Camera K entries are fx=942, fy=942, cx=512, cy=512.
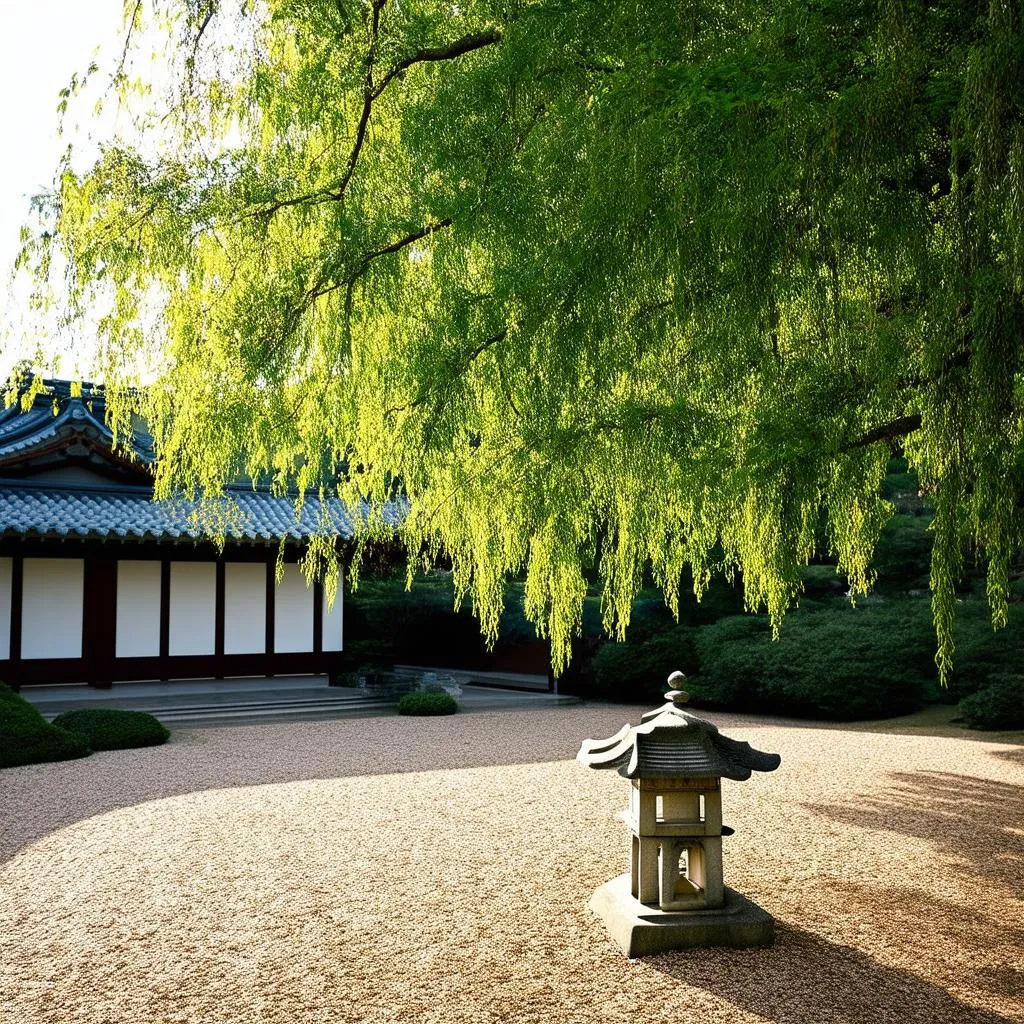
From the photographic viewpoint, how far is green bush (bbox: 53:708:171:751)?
1021cm

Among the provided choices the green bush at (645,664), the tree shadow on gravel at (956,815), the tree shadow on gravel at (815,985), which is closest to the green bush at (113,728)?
the tree shadow on gravel at (956,815)

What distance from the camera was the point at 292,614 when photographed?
15.8 m

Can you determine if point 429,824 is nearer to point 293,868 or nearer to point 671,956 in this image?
point 293,868

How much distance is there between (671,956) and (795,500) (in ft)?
7.05

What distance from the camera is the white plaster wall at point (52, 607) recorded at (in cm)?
1360

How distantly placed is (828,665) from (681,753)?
9932 mm

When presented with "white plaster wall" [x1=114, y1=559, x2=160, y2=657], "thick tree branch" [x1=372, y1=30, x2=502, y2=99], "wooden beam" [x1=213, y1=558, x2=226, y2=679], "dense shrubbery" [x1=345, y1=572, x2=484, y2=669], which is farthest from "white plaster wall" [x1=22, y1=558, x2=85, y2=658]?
"thick tree branch" [x1=372, y1=30, x2=502, y2=99]

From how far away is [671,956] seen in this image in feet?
13.9

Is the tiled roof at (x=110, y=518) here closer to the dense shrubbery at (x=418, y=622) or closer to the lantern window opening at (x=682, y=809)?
the dense shrubbery at (x=418, y=622)

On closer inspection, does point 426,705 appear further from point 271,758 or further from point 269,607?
point 271,758

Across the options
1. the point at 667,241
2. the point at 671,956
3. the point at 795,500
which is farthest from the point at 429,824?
the point at 667,241

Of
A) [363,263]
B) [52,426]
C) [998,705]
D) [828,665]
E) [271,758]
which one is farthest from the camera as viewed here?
[52,426]

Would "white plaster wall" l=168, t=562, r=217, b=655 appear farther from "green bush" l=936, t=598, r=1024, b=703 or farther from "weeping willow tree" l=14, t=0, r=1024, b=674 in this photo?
"green bush" l=936, t=598, r=1024, b=703

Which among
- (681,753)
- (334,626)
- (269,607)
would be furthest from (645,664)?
(681,753)
